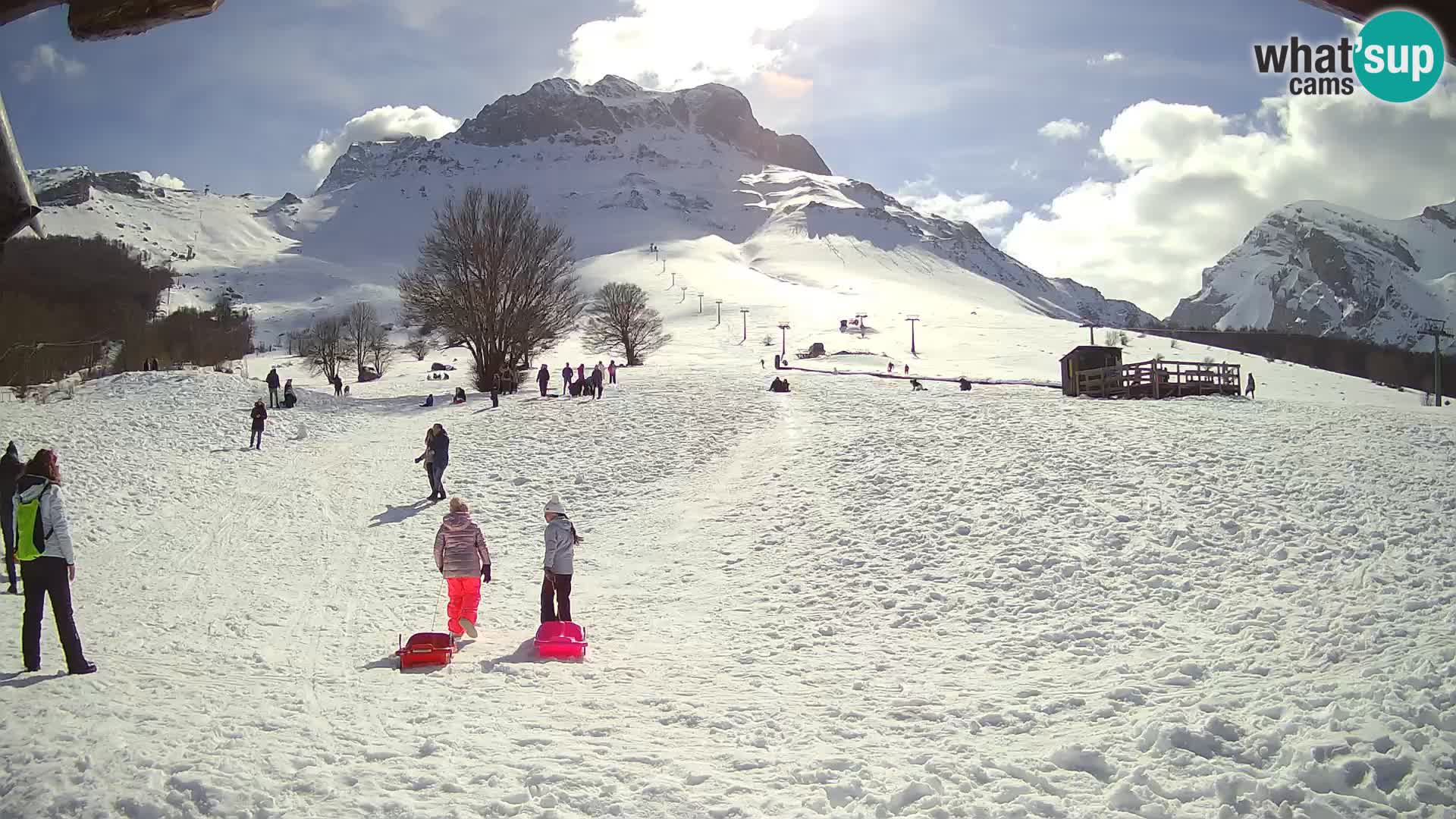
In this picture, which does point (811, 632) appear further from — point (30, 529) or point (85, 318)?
point (85, 318)

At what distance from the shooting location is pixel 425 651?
8.84 meters

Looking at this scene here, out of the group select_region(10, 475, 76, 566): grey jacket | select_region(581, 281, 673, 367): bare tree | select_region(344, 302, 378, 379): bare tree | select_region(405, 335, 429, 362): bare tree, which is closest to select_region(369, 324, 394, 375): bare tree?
select_region(344, 302, 378, 379): bare tree

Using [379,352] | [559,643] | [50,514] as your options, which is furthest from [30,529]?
[379,352]

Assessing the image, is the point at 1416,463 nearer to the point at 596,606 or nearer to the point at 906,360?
the point at 596,606

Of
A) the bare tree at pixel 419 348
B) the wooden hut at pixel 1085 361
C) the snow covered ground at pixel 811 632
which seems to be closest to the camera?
the snow covered ground at pixel 811 632

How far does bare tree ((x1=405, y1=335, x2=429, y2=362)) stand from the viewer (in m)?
101

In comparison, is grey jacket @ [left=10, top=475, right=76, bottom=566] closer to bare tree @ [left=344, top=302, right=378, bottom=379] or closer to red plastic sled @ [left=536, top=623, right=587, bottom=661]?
red plastic sled @ [left=536, top=623, right=587, bottom=661]

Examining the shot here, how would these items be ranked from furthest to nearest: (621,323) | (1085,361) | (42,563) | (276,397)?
(621,323) → (1085,361) → (276,397) → (42,563)

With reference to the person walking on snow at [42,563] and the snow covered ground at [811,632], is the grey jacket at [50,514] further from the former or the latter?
the snow covered ground at [811,632]

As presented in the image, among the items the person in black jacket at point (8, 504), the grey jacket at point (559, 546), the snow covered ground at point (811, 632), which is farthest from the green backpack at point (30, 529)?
the person in black jacket at point (8, 504)

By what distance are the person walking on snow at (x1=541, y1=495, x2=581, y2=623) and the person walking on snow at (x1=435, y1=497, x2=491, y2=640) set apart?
76 cm

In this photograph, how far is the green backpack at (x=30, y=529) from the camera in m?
7.73

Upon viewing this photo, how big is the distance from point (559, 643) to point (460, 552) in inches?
71.1

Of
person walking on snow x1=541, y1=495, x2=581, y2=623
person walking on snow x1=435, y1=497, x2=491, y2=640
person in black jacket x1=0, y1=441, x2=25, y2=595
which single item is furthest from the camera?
person in black jacket x1=0, y1=441, x2=25, y2=595
